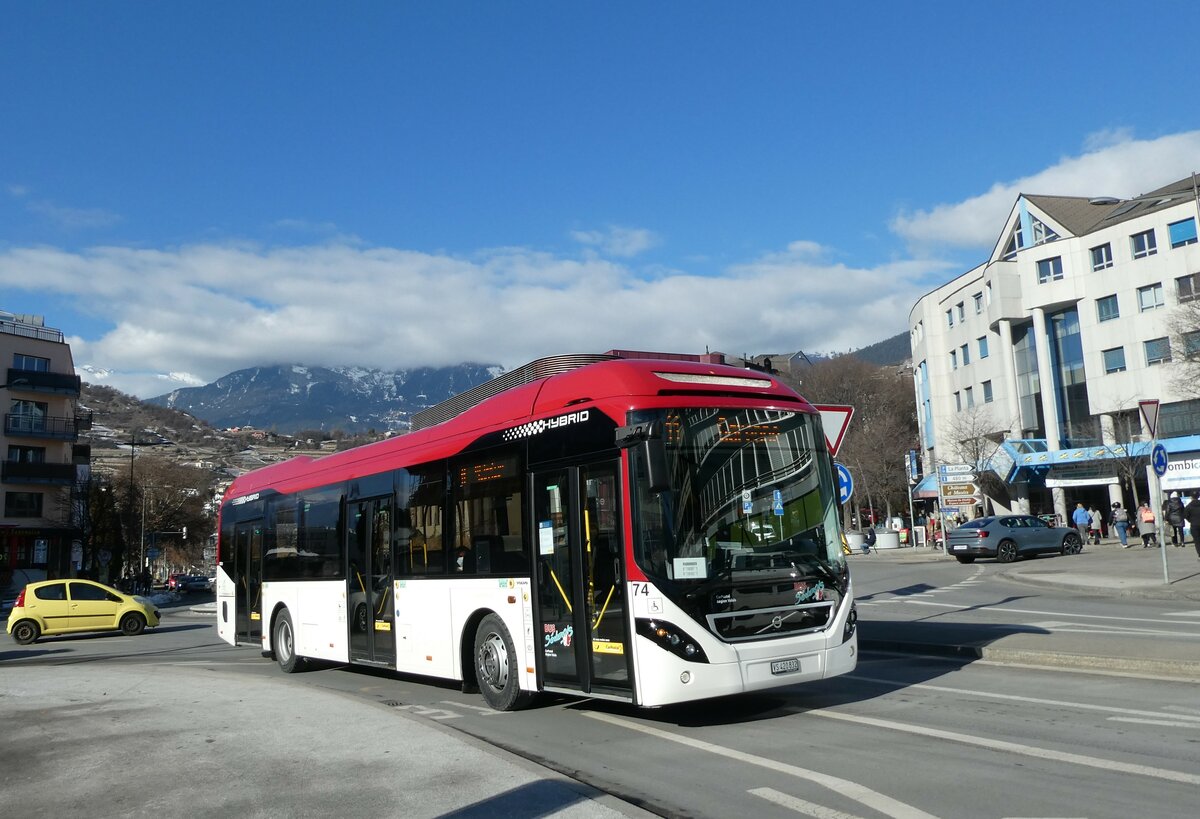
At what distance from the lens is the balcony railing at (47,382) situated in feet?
214

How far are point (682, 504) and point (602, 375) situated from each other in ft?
4.98

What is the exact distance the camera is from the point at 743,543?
8.48 meters

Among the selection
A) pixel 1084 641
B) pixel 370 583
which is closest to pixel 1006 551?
pixel 1084 641

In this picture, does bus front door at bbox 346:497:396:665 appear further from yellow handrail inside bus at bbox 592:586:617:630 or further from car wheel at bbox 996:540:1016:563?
car wheel at bbox 996:540:1016:563

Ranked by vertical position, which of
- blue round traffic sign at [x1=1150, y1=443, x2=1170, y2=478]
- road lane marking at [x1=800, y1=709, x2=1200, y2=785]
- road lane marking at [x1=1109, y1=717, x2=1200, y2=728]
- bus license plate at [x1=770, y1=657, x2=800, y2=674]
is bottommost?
road lane marking at [x1=1109, y1=717, x2=1200, y2=728]

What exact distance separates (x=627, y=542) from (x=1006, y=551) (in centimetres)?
2942

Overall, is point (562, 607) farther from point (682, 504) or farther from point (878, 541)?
point (878, 541)

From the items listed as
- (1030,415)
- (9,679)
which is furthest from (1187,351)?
(9,679)

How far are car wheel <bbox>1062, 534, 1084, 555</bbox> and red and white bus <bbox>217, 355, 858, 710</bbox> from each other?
1143 inches

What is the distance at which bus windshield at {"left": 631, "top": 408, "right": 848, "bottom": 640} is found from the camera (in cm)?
819

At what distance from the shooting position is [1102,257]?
5688 cm

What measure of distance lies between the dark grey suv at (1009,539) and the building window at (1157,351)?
76.0 ft

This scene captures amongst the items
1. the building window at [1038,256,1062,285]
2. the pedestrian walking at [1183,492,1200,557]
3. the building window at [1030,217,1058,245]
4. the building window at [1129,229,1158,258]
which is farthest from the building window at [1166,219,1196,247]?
the pedestrian walking at [1183,492,1200,557]

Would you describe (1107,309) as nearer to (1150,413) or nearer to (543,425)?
(1150,413)
